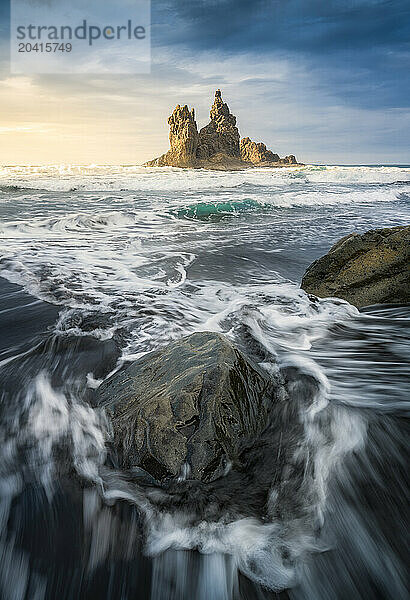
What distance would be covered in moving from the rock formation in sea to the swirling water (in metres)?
69.3

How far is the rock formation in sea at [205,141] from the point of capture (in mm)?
73438

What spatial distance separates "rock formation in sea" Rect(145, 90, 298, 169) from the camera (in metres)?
73.4

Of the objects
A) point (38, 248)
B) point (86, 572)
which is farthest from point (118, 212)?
point (86, 572)

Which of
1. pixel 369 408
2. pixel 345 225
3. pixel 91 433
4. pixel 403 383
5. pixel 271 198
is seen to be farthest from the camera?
pixel 271 198

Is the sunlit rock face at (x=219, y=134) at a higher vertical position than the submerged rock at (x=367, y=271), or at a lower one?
higher

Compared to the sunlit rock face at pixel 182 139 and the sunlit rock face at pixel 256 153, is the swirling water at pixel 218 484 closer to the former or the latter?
the sunlit rock face at pixel 182 139

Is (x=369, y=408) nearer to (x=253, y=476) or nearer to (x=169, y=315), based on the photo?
(x=253, y=476)

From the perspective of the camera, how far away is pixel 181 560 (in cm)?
188

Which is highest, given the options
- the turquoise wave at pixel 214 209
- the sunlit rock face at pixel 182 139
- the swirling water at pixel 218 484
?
the sunlit rock face at pixel 182 139

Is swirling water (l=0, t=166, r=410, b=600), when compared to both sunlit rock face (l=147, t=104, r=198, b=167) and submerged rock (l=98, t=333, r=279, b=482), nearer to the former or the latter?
submerged rock (l=98, t=333, r=279, b=482)

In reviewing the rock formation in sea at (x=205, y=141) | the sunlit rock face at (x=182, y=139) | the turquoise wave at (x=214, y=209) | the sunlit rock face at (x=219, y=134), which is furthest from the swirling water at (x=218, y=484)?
the sunlit rock face at (x=219, y=134)

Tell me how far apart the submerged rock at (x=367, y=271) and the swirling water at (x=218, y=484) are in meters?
0.30

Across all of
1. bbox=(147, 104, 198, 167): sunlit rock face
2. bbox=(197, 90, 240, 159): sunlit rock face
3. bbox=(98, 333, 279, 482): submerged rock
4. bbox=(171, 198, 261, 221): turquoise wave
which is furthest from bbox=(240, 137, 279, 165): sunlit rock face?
bbox=(98, 333, 279, 482): submerged rock

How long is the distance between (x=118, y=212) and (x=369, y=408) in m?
12.2
